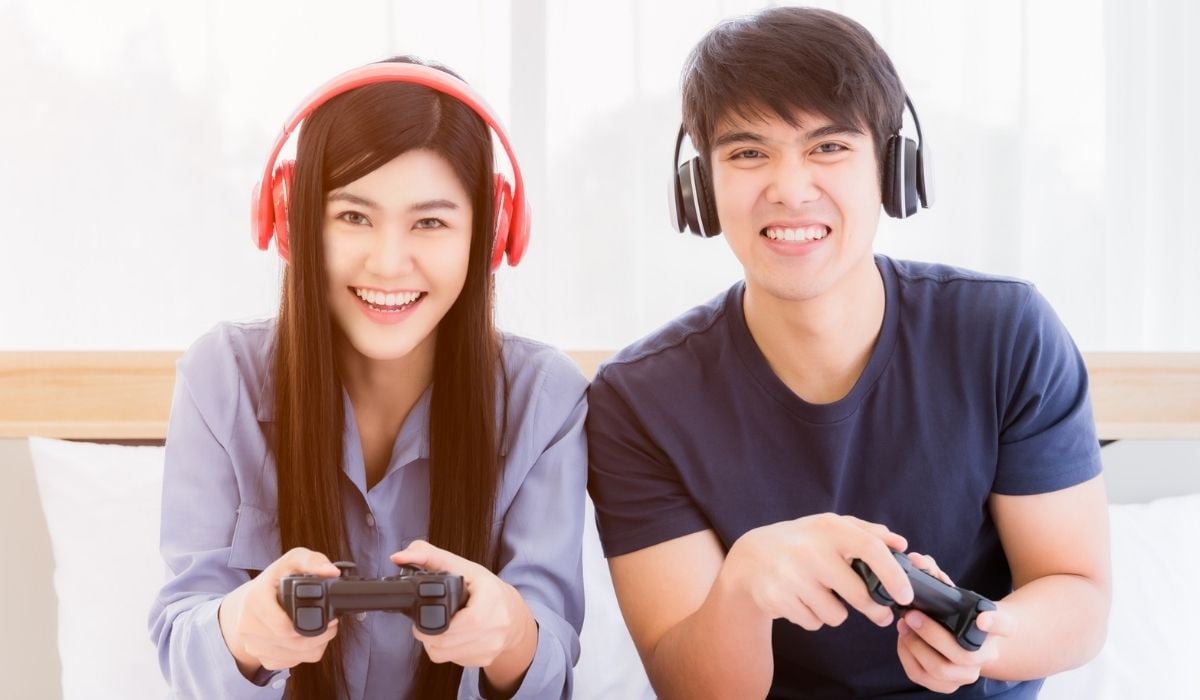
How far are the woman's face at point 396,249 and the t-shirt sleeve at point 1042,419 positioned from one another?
0.70 m

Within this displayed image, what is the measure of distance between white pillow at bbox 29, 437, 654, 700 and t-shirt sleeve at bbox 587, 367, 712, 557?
289mm

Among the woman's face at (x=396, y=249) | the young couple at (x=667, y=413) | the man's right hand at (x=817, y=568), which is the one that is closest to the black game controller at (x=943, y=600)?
the man's right hand at (x=817, y=568)

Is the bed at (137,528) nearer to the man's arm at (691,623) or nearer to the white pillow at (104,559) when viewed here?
the white pillow at (104,559)

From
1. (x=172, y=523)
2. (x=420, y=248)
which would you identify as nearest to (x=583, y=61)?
(x=420, y=248)

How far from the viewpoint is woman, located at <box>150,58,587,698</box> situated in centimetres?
123

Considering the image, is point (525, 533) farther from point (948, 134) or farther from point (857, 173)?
point (948, 134)

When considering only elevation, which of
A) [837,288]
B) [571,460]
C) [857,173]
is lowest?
[571,460]

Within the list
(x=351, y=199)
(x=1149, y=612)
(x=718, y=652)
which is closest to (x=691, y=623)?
(x=718, y=652)

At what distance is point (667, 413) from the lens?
4.60ft

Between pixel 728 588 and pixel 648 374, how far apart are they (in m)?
0.34

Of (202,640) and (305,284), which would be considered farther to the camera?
(305,284)

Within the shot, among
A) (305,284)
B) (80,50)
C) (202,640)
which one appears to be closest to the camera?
(202,640)

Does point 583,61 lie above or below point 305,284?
above

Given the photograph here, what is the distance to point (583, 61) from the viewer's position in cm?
197
